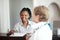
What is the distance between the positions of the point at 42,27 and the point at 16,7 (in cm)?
59

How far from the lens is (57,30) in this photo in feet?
6.42

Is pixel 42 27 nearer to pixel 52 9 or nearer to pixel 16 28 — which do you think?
pixel 16 28

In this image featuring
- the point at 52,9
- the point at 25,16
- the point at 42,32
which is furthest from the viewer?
the point at 52,9

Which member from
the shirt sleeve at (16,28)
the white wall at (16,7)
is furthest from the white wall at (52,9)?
the shirt sleeve at (16,28)

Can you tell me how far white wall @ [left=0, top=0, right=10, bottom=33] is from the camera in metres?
1.82

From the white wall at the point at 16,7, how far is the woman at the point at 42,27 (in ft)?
1.21

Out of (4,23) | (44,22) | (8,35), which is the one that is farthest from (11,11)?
(44,22)

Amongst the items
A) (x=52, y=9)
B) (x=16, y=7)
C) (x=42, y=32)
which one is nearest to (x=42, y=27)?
(x=42, y=32)

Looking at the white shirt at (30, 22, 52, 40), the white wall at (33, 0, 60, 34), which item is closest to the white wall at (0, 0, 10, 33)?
the white wall at (33, 0, 60, 34)

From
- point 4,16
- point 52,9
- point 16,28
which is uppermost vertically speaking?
point 52,9

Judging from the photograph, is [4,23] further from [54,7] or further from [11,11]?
[54,7]

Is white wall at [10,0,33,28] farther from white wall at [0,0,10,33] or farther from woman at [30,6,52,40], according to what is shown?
woman at [30,6,52,40]

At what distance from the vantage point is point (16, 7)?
5.94 ft

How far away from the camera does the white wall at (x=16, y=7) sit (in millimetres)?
1804
